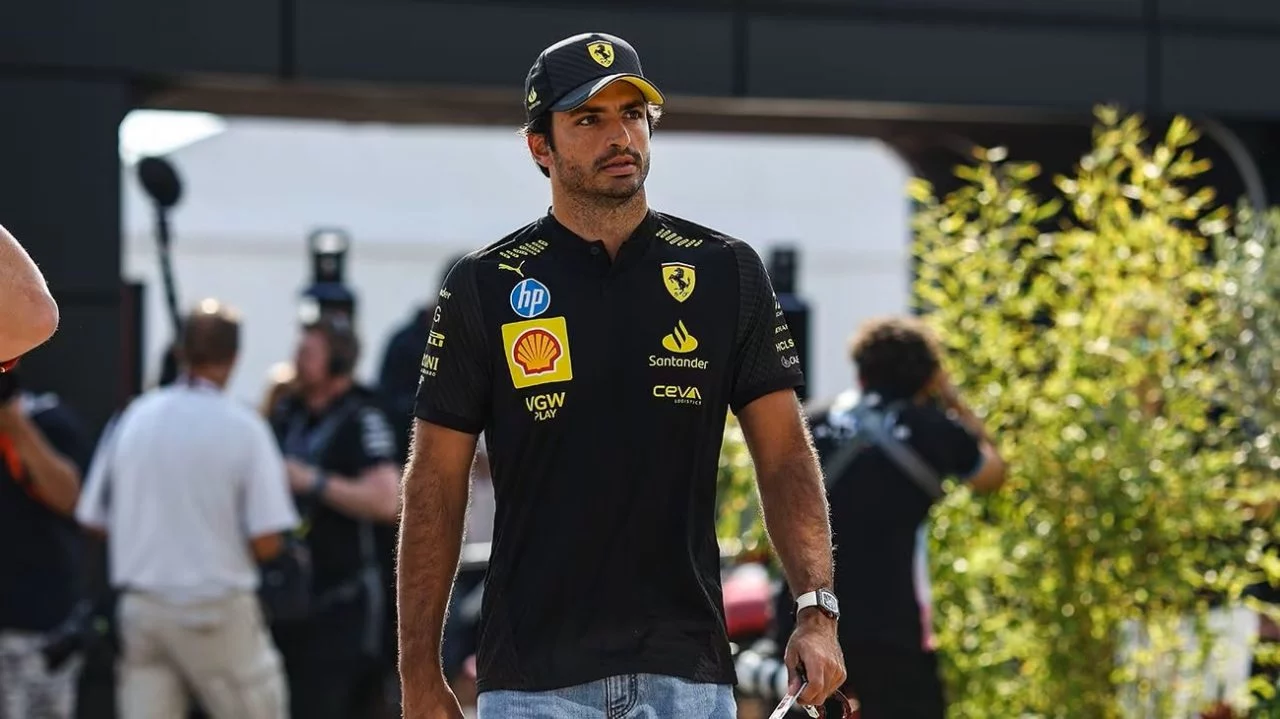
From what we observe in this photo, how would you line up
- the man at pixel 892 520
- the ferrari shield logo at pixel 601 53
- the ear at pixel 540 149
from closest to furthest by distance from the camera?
the ferrari shield logo at pixel 601 53, the ear at pixel 540 149, the man at pixel 892 520

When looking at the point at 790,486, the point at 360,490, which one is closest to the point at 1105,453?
the point at 360,490

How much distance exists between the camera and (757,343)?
11.6 feet

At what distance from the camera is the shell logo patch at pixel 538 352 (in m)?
3.40

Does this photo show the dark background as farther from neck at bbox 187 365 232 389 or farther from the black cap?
the black cap

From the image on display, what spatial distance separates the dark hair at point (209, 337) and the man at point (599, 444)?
365 centimetres

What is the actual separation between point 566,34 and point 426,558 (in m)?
5.68

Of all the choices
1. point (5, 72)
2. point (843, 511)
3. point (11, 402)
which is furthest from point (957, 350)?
point (5, 72)

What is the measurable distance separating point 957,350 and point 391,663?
271cm

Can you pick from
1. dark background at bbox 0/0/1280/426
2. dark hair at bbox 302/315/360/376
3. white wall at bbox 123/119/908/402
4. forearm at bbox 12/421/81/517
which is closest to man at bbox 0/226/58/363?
forearm at bbox 12/421/81/517

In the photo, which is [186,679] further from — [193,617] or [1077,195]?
[1077,195]

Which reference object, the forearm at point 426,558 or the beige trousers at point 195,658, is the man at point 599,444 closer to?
the forearm at point 426,558

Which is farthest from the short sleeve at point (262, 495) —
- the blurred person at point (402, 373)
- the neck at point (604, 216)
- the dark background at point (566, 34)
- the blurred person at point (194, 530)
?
the neck at point (604, 216)

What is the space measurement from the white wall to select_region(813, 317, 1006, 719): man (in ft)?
32.3

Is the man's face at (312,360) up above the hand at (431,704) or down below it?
above
